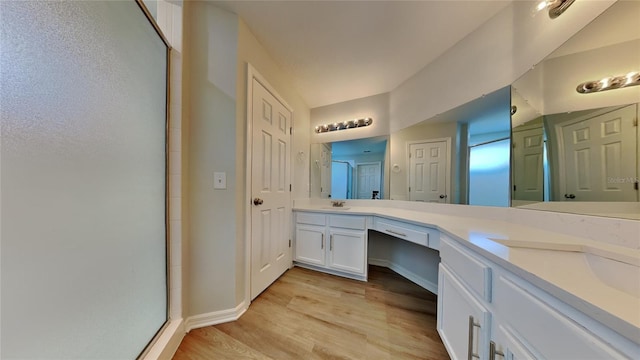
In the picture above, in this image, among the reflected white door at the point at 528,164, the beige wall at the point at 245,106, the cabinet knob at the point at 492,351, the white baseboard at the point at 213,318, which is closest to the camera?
the cabinet knob at the point at 492,351

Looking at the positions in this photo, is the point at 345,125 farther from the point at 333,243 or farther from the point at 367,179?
the point at 333,243

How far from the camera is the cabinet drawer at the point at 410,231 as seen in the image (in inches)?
54.2

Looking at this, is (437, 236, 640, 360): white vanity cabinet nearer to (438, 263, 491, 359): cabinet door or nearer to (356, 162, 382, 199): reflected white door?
(438, 263, 491, 359): cabinet door

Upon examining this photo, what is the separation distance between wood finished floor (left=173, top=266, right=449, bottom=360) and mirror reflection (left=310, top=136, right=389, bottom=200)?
1.09m

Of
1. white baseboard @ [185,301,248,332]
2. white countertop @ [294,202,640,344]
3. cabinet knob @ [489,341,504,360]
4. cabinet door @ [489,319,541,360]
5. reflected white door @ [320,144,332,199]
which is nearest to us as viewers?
white countertop @ [294,202,640,344]

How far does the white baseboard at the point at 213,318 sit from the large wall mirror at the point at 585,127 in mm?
2038

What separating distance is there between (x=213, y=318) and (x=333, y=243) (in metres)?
1.18

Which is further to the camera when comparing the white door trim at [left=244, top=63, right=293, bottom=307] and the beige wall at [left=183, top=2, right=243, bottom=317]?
the white door trim at [left=244, top=63, right=293, bottom=307]

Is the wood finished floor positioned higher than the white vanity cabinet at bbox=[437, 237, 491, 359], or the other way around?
the white vanity cabinet at bbox=[437, 237, 491, 359]

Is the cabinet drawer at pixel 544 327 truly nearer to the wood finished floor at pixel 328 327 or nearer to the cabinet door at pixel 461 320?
the cabinet door at pixel 461 320

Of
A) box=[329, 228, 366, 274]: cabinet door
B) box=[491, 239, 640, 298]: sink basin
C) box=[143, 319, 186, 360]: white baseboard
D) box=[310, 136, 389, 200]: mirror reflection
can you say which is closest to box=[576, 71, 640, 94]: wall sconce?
box=[491, 239, 640, 298]: sink basin

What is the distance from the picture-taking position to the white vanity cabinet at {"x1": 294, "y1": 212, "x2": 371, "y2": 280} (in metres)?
1.93

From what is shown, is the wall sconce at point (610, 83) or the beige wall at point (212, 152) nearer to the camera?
the wall sconce at point (610, 83)

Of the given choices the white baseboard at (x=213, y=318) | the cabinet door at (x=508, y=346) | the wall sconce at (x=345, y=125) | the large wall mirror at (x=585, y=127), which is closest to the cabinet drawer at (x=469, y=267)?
the cabinet door at (x=508, y=346)
